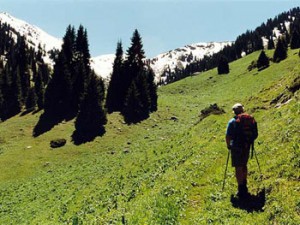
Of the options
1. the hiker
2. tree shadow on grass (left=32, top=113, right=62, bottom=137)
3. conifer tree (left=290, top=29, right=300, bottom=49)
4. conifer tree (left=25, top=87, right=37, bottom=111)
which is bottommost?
tree shadow on grass (left=32, top=113, right=62, bottom=137)

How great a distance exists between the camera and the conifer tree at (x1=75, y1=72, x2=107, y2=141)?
64.1 meters

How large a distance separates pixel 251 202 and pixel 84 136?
52146 millimetres

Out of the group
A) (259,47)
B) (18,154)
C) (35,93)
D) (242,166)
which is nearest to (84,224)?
(242,166)

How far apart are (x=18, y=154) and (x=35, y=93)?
1680 inches

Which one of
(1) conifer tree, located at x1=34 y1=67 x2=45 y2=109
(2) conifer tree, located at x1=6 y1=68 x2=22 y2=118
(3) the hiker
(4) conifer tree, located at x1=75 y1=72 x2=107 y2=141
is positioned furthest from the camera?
(2) conifer tree, located at x1=6 y1=68 x2=22 y2=118

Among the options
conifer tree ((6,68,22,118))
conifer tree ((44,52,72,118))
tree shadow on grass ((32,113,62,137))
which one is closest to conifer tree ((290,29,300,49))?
conifer tree ((44,52,72,118))

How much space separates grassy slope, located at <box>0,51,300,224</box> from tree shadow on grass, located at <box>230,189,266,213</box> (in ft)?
0.89

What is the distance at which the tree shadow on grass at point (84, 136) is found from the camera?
61.3 m

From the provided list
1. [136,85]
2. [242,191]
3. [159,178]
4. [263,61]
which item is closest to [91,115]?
[136,85]

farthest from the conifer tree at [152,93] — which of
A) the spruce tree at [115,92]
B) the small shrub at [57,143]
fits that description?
the small shrub at [57,143]

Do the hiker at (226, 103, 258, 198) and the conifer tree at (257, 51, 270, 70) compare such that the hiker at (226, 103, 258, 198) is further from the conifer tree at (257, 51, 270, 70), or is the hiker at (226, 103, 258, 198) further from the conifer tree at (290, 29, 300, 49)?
the conifer tree at (290, 29, 300, 49)

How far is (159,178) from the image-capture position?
2139 cm

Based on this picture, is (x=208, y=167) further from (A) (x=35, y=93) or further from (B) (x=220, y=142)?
(A) (x=35, y=93)

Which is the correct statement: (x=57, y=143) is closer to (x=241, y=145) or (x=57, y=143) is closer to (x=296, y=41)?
(x=241, y=145)
